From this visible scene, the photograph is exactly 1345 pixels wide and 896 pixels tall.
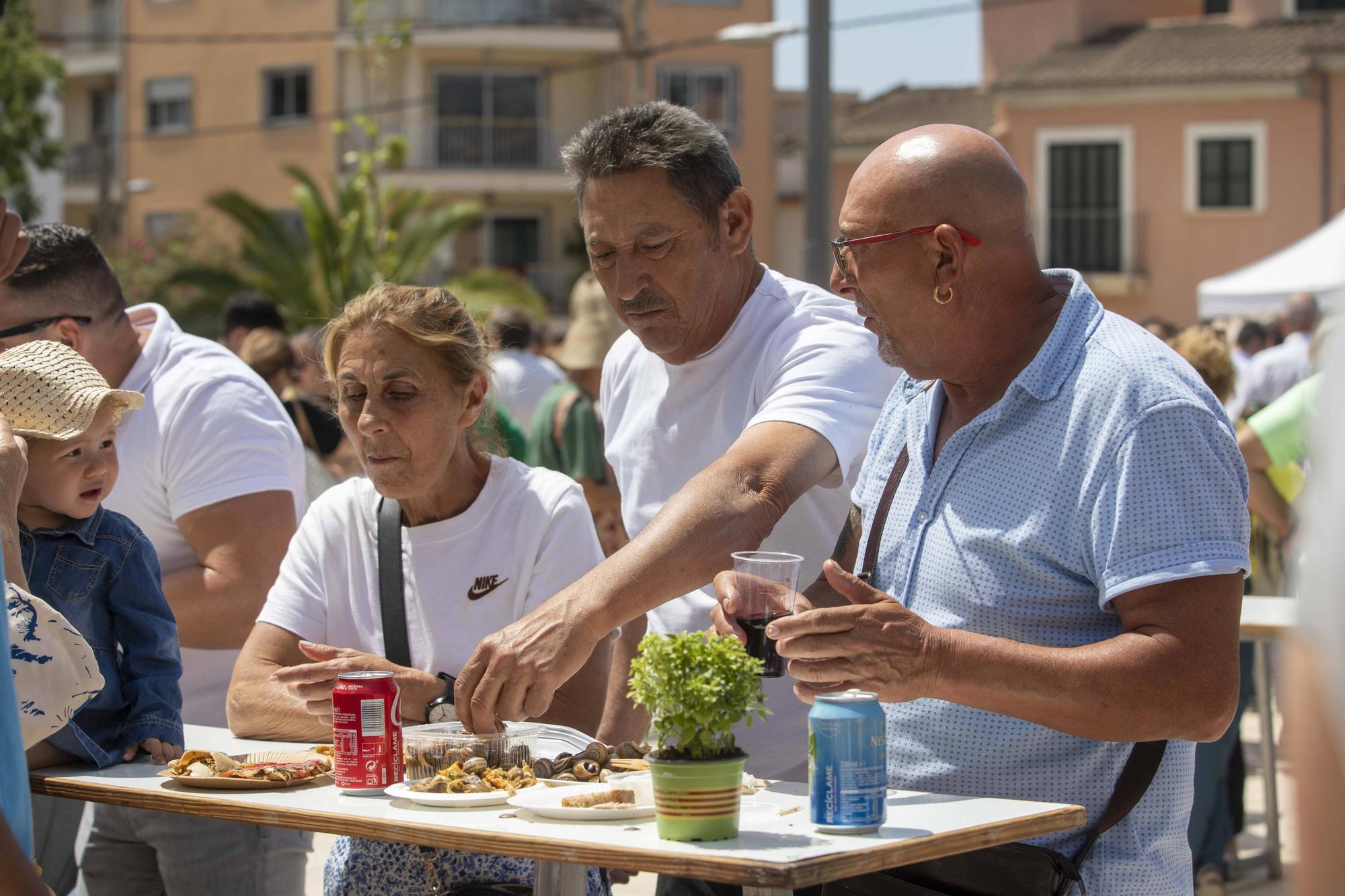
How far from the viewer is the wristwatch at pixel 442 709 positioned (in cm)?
323

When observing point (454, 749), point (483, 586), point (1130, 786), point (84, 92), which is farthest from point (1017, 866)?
point (84, 92)

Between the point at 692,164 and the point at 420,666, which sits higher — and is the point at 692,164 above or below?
above

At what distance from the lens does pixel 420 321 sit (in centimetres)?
375

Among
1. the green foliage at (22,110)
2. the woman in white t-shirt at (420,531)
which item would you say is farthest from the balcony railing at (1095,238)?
the woman in white t-shirt at (420,531)

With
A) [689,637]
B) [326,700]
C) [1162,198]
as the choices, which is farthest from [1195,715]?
[1162,198]

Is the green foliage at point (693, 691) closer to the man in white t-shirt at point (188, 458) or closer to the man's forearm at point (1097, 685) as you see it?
the man's forearm at point (1097, 685)

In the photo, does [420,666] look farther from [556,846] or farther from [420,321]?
[556,846]

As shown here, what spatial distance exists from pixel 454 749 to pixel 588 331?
20.6 ft

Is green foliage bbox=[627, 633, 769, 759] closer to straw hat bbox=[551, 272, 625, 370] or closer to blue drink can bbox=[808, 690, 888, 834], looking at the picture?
blue drink can bbox=[808, 690, 888, 834]

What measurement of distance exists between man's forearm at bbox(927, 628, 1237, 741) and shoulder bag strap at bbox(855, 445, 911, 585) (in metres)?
0.49

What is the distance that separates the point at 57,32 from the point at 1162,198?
29.3m

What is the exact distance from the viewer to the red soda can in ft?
9.18

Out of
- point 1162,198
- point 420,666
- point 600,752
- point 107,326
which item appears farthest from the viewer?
point 1162,198

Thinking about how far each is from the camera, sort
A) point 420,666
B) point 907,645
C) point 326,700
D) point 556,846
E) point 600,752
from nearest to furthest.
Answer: point 556,846 → point 907,645 → point 600,752 → point 326,700 → point 420,666
